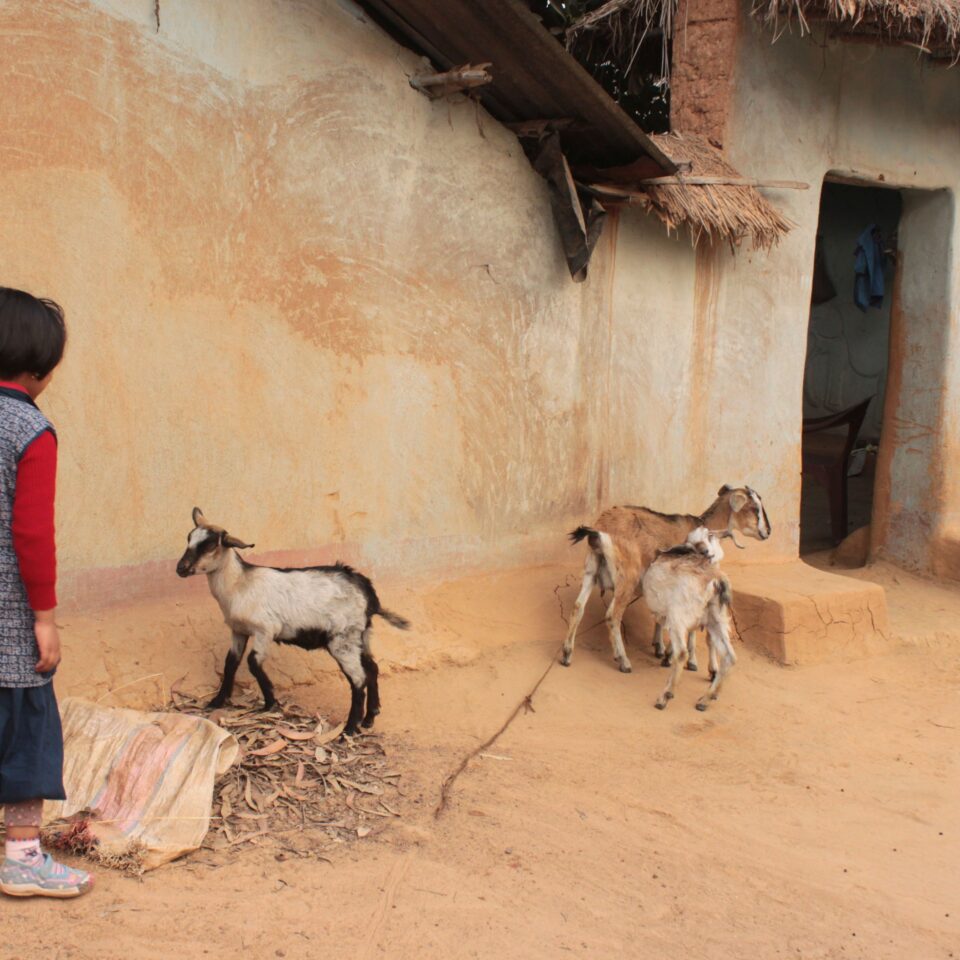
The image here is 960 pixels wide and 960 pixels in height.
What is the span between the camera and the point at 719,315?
813 centimetres

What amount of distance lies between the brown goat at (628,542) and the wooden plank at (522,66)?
232cm

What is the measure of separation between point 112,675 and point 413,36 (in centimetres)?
396

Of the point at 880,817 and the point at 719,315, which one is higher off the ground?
the point at 719,315

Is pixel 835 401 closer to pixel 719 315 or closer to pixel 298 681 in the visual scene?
pixel 719 315

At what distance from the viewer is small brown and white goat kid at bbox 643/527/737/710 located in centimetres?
624

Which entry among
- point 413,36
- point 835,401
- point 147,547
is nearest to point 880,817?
point 147,547

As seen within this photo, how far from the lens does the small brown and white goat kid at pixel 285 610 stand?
4.94 meters

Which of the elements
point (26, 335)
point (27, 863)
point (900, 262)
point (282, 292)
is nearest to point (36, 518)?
point (26, 335)

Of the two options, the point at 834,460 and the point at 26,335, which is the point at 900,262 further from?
the point at 26,335

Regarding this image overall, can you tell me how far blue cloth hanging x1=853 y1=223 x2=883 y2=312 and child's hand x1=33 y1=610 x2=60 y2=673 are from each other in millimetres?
9372

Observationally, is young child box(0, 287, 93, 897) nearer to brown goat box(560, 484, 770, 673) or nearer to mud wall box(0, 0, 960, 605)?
mud wall box(0, 0, 960, 605)

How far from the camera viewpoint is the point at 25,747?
3283 mm

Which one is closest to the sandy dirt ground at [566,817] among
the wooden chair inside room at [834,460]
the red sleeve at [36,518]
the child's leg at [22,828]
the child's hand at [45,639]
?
the child's leg at [22,828]

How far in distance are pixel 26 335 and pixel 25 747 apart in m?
1.29
